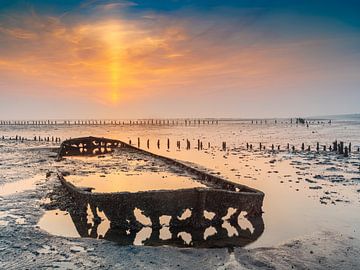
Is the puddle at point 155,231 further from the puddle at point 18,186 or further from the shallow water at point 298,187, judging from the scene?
the puddle at point 18,186

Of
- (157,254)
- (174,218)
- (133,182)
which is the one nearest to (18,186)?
(133,182)

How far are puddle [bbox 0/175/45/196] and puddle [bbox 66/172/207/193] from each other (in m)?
2.70

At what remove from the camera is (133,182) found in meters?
27.6

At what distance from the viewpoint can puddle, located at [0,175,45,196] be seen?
23125 millimetres

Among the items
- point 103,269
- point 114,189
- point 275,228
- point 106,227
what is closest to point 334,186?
point 275,228

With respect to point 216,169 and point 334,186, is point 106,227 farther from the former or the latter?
point 216,169

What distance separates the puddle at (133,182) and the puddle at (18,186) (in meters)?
2.70

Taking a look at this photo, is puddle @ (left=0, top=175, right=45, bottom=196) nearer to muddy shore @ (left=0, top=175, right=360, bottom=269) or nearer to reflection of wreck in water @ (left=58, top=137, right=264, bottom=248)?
reflection of wreck in water @ (left=58, top=137, right=264, bottom=248)

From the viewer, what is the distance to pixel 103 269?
11.5 metres

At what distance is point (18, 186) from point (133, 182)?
7650mm

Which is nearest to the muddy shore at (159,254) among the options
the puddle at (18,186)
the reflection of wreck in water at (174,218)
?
the reflection of wreck in water at (174,218)

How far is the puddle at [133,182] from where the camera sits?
2530 centimetres

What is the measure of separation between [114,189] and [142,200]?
9258mm

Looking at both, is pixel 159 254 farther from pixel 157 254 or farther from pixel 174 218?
pixel 174 218
